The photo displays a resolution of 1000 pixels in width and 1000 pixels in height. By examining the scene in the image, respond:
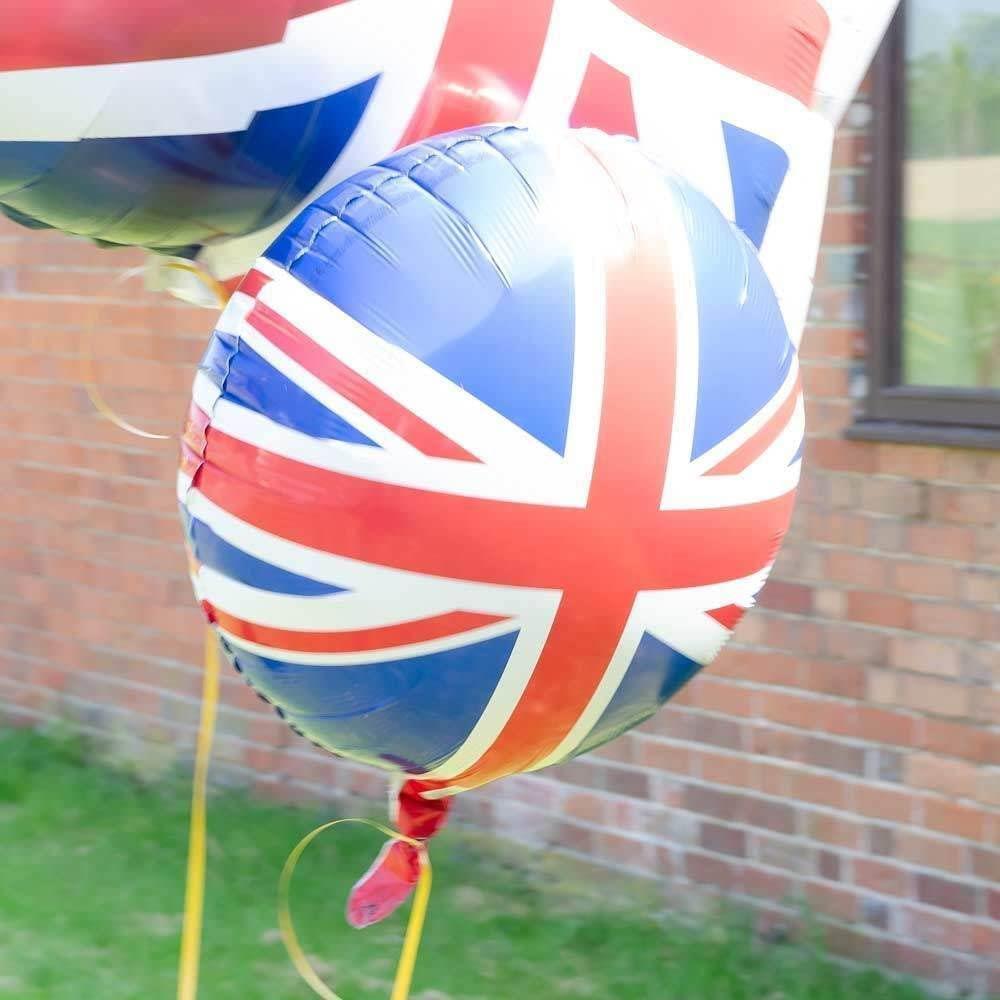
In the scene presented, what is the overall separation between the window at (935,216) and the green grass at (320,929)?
3.39 ft

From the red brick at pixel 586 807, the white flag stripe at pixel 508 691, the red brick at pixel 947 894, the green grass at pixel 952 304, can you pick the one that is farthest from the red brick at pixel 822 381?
the white flag stripe at pixel 508 691

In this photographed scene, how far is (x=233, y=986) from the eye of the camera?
9.13ft

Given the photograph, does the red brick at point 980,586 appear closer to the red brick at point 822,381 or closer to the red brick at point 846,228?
the red brick at point 822,381

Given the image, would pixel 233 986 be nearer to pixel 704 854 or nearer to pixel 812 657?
pixel 704 854

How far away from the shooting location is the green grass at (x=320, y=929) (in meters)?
2.72

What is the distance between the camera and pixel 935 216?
2.61m

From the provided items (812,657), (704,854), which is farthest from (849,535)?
(704,854)

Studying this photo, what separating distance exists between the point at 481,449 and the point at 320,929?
207 centimetres

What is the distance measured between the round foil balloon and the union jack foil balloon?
125 mm

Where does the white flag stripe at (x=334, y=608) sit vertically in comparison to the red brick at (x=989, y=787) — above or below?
above

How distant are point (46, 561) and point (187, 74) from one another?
295cm

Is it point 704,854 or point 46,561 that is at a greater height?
point 46,561

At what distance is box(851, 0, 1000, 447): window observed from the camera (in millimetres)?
2570

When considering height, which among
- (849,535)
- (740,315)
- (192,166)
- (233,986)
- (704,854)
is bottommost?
(233,986)
